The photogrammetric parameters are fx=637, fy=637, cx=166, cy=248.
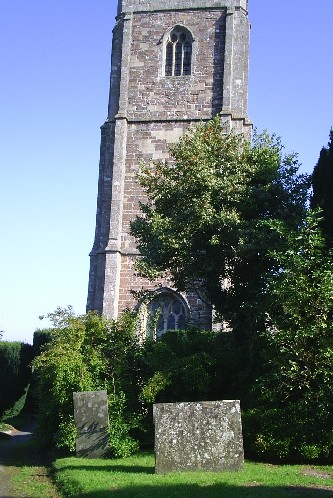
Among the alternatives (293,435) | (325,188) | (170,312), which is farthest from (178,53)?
(293,435)

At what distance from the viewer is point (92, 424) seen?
1392cm

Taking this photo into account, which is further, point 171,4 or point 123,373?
point 171,4

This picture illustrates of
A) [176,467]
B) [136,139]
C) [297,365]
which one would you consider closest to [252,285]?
[297,365]

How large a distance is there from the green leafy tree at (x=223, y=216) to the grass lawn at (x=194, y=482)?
591 cm

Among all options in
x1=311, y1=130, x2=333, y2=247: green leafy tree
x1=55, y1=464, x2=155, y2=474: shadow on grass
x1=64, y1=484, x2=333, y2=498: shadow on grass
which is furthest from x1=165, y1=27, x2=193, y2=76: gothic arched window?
x1=64, y1=484, x2=333, y2=498: shadow on grass

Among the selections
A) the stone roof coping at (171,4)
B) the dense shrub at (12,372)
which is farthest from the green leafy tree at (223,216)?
the stone roof coping at (171,4)

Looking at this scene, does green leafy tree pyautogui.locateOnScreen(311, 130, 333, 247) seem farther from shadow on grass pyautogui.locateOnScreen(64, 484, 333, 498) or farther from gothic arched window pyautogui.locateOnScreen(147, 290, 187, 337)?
gothic arched window pyautogui.locateOnScreen(147, 290, 187, 337)

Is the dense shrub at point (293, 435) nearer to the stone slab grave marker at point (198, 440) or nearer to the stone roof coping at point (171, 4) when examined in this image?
the stone slab grave marker at point (198, 440)

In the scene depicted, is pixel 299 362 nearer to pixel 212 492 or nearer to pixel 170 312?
pixel 212 492

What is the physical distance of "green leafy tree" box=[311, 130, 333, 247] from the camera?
55.1ft

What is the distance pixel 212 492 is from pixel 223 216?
29.6 feet

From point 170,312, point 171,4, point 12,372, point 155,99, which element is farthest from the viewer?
point 171,4

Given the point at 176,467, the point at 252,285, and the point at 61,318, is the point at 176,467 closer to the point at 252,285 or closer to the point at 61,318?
the point at 61,318

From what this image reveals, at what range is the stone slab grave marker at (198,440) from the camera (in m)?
11.0
